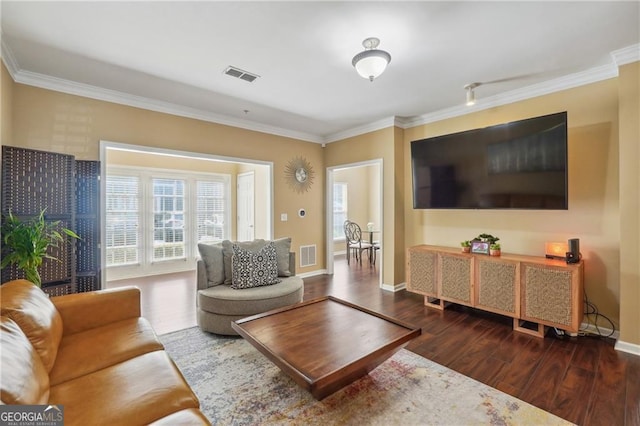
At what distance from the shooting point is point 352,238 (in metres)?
6.96

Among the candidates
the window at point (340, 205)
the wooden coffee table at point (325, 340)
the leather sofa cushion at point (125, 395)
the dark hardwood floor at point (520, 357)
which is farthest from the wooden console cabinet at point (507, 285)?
the window at point (340, 205)

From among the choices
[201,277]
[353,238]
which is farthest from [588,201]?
[353,238]

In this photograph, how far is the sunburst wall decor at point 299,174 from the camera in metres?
5.09

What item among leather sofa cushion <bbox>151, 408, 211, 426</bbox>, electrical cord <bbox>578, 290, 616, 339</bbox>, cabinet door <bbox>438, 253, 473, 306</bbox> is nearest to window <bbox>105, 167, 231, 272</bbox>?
cabinet door <bbox>438, 253, 473, 306</bbox>

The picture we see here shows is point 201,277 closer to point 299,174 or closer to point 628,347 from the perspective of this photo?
point 299,174

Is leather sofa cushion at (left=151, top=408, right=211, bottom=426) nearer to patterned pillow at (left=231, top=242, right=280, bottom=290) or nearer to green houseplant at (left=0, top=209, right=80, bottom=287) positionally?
patterned pillow at (left=231, top=242, right=280, bottom=290)

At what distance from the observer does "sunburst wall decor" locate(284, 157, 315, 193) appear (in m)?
5.09

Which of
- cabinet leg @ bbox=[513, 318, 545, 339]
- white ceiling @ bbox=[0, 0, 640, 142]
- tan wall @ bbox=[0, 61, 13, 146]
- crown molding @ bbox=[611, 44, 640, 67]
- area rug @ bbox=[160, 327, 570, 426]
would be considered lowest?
area rug @ bbox=[160, 327, 570, 426]

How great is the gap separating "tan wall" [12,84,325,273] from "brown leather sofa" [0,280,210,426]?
6.71ft

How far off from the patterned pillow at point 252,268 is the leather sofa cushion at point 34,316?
145 cm

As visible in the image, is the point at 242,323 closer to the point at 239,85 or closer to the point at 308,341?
the point at 308,341

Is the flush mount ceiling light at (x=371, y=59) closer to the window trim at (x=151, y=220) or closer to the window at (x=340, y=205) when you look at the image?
the window trim at (x=151, y=220)

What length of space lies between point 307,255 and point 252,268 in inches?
91.7

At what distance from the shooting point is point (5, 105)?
2.59 meters
